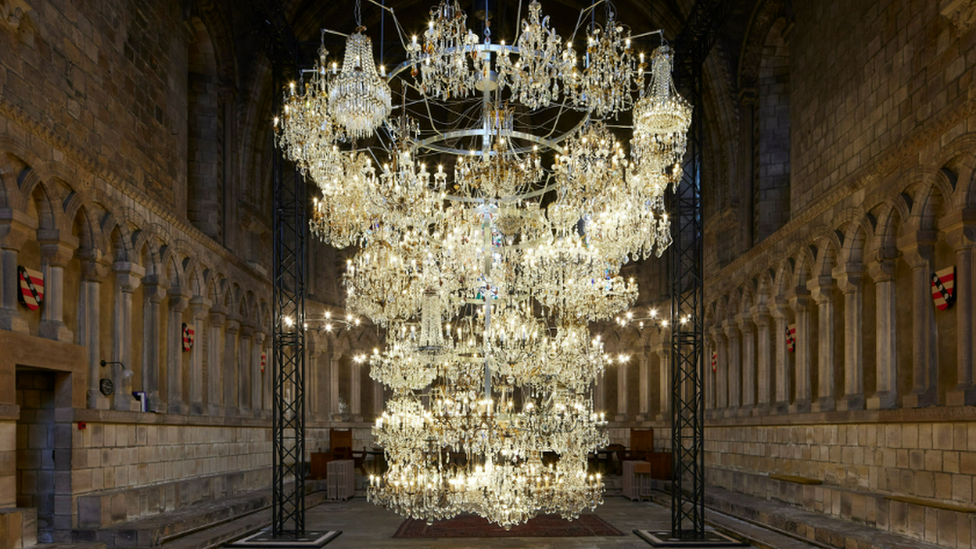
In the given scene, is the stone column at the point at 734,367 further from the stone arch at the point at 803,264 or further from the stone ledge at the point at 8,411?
the stone ledge at the point at 8,411

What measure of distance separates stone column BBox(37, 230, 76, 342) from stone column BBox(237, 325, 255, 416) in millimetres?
8539

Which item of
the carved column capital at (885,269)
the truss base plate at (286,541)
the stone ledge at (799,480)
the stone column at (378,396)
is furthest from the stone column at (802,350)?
the stone column at (378,396)

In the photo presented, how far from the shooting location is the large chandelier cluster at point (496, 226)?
10.1 metres

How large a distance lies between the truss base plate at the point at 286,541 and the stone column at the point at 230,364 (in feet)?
20.8

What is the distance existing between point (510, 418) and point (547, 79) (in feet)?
13.6

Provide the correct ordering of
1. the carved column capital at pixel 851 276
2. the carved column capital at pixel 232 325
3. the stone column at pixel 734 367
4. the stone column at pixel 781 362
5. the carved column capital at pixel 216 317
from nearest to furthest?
the carved column capital at pixel 851 276, the stone column at pixel 781 362, the carved column capital at pixel 216 317, the carved column capital at pixel 232 325, the stone column at pixel 734 367

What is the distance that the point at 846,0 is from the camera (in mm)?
14781

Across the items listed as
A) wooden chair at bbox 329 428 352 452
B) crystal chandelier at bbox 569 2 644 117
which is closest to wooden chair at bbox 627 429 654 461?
wooden chair at bbox 329 428 352 452

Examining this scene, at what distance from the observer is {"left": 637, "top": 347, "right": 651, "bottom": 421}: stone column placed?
26469mm

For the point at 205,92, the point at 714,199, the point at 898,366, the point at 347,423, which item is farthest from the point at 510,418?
the point at 347,423

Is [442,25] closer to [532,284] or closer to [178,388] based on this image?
[532,284]

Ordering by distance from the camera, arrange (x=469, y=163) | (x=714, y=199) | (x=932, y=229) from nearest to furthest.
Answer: (x=469, y=163) → (x=932, y=229) → (x=714, y=199)

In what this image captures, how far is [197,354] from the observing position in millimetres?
17688

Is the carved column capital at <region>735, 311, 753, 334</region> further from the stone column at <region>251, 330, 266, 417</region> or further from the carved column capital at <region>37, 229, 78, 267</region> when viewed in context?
the carved column capital at <region>37, 229, 78, 267</region>
